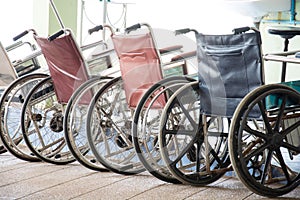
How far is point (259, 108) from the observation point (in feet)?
8.80

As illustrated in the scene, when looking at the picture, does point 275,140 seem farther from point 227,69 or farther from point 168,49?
point 168,49

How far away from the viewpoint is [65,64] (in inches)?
134

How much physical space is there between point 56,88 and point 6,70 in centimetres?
41

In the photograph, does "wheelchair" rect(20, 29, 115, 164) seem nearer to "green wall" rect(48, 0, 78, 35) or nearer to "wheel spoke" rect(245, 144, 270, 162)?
"wheel spoke" rect(245, 144, 270, 162)

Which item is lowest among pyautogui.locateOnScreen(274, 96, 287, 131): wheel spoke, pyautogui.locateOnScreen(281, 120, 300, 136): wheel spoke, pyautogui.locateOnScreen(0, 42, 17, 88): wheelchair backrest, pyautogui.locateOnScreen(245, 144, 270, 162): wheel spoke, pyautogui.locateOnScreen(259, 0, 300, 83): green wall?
pyautogui.locateOnScreen(259, 0, 300, 83): green wall

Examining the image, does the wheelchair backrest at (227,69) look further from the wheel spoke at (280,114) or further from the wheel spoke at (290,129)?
the wheel spoke at (290,129)

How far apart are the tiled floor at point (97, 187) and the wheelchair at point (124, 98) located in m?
0.14

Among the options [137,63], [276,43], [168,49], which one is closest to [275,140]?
[137,63]

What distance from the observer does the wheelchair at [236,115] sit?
2639mm

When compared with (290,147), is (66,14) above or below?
above

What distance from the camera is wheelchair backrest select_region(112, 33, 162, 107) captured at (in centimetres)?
312

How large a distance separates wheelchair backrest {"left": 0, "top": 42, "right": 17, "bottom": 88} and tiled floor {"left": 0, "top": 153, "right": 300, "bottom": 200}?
631 mm

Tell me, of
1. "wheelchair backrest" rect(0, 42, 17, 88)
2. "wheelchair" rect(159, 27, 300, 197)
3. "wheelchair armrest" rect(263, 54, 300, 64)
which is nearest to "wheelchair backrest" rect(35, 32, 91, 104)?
"wheelchair backrest" rect(0, 42, 17, 88)

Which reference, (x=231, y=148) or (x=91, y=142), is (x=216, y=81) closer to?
(x=231, y=148)
